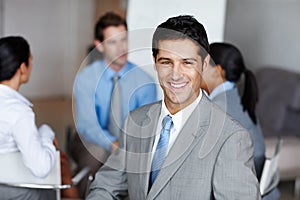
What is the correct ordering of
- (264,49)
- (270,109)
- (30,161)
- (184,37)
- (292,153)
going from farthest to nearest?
(264,49) → (270,109) → (292,153) → (30,161) → (184,37)

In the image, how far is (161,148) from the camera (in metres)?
1.76

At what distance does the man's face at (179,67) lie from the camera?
1.61m

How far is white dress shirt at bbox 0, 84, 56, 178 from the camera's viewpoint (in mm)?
2176

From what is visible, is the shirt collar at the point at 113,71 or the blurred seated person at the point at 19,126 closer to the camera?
the blurred seated person at the point at 19,126

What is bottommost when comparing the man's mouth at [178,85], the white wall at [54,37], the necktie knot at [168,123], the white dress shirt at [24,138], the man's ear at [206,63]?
the white wall at [54,37]

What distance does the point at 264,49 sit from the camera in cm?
545

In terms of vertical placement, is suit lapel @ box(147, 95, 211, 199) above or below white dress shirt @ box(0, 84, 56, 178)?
above

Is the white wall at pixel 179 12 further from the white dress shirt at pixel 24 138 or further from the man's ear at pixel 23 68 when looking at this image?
the white dress shirt at pixel 24 138

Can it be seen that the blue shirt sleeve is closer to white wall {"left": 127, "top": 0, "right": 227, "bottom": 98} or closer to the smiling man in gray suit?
white wall {"left": 127, "top": 0, "right": 227, "bottom": 98}

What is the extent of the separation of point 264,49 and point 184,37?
400 cm

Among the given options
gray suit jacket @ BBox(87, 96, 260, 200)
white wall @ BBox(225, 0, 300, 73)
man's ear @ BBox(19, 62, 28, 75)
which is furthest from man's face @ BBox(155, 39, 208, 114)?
white wall @ BBox(225, 0, 300, 73)

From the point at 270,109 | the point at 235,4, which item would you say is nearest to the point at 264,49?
the point at 235,4

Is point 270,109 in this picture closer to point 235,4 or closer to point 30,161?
point 235,4

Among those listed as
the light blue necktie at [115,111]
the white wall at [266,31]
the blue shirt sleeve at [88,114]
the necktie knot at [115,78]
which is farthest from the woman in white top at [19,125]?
the white wall at [266,31]
